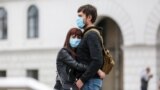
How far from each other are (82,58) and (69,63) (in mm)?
174

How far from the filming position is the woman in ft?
28.2

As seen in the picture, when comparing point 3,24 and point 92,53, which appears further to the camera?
point 3,24

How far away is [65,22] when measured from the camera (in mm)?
40125

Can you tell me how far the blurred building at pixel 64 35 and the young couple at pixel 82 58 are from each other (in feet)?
93.0

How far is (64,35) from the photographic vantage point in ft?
131

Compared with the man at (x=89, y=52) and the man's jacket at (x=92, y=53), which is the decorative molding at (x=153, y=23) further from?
the man's jacket at (x=92, y=53)

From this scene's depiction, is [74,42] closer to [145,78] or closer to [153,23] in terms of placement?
[145,78]

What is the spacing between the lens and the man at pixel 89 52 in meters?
8.45

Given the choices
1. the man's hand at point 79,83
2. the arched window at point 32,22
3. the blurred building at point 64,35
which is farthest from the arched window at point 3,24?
the man's hand at point 79,83

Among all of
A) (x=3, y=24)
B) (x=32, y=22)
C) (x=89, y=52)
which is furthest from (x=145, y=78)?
(x=89, y=52)

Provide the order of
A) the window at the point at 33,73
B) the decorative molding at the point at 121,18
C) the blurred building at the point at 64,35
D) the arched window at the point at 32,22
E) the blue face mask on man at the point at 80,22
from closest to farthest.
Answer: the blue face mask on man at the point at 80,22 < the blurred building at the point at 64,35 < the decorative molding at the point at 121,18 < the window at the point at 33,73 < the arched window at the point at 32,22

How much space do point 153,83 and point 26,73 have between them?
822 centimetres

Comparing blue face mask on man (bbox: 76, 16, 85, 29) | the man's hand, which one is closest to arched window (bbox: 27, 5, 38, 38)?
blue face mask on man (bbox: 76, 16, 85, 29)

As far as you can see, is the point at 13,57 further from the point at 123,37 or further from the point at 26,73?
the point at 123,37
